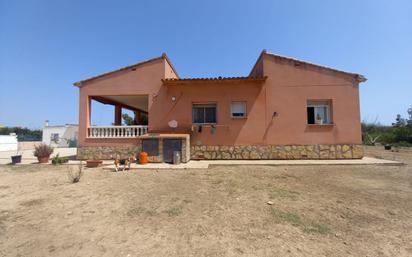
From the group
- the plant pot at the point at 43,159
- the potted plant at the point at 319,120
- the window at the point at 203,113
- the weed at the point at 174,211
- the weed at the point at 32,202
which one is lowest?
the weed at the point at 174,211

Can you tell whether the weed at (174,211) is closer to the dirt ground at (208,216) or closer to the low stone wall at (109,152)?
the dirt ground at (208,216)

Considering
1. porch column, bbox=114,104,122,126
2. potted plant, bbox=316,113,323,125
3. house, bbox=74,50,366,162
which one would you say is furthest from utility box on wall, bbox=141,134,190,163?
porch column, bbox=114,104,122,126

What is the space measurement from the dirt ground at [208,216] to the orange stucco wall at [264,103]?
4.15 m

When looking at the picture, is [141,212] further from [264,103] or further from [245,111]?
[264,103]

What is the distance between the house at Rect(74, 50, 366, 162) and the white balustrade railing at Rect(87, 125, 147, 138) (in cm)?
6

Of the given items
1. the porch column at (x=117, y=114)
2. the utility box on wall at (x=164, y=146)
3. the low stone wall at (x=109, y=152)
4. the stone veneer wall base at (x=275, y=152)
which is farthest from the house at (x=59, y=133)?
the utility box on wall at (x=164, y=146)

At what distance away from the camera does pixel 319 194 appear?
519 centimetres

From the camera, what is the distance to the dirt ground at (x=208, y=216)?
2.82 m

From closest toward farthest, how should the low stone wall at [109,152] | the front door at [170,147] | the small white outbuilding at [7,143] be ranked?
the front door at [170,147], the low stone wall at [109,152], the small white outbuilding at [7,143]

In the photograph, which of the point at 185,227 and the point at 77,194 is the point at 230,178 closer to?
the point at 185,227

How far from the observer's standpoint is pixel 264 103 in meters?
10.9

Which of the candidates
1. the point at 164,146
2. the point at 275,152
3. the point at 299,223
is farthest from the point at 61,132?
the point at 299,223

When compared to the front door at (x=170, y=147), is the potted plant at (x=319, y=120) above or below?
above

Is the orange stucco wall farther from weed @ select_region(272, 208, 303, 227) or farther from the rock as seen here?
weed @ select_region(272, 208, 303, 227)
